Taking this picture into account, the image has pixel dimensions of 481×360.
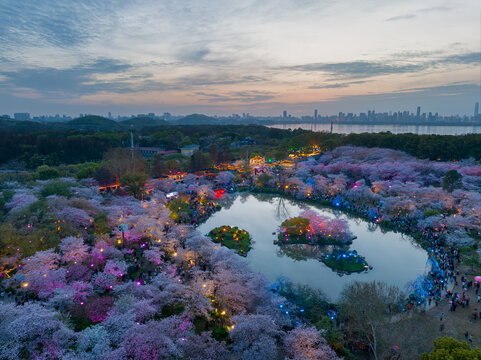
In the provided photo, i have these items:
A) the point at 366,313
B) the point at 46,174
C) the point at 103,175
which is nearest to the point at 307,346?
the point at 366,313

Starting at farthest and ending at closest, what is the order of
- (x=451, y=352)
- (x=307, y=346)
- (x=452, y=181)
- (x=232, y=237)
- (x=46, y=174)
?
(x=46, y=174), (x=452, y=181), (x=232, y=237), (x=307, y=346), (x=451, y=352)

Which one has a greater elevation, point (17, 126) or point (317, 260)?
point (17, 126)

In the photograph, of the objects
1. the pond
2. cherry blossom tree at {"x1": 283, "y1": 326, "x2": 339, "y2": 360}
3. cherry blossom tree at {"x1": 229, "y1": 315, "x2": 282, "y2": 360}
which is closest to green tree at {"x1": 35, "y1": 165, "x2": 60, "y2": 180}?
the pond

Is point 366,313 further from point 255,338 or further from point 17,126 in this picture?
point 17,126

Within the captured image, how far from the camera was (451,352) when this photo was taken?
28.6 ft

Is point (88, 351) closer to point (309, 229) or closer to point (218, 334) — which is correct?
point (218, 334)

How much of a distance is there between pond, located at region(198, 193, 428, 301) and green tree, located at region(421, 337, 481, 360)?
8.23 m

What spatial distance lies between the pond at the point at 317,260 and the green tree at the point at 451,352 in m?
8.23

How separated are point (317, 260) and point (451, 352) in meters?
13.2

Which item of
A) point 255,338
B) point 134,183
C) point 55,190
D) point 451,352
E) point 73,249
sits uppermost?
point 55,190

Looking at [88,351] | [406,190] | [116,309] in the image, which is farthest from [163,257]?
[406,190]

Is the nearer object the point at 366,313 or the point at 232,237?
the point at 366,313

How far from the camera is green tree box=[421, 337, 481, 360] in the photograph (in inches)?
325

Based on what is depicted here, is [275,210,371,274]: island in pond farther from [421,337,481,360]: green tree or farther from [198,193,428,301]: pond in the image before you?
[421,337,481,360]: green tree
